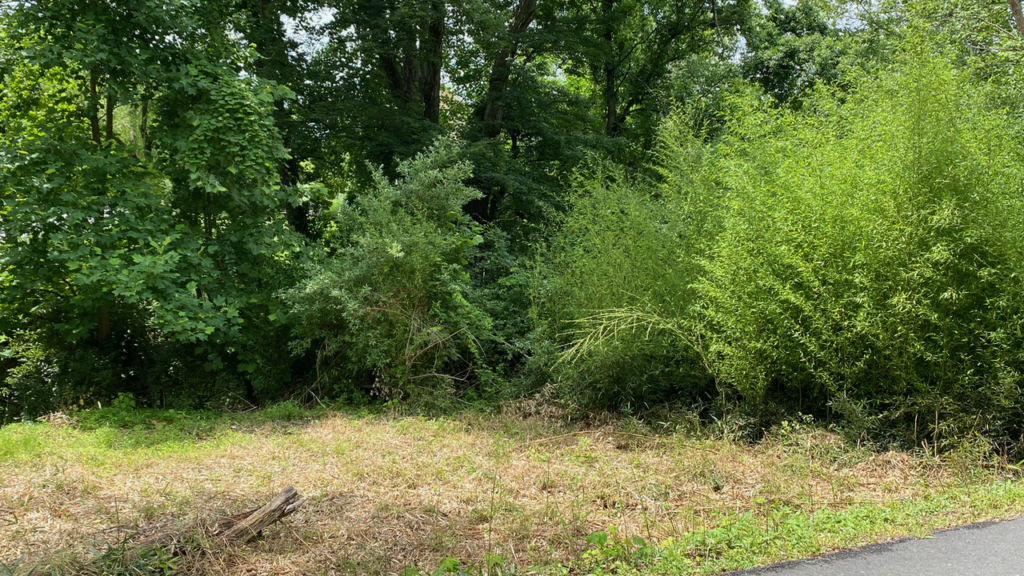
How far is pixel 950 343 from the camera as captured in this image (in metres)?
4.06

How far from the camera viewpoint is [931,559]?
268 cm

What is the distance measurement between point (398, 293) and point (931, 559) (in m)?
5.08

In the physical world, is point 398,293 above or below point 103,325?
above

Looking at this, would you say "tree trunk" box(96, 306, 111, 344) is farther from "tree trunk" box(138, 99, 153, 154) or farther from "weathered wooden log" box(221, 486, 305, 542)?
"weathered wooden log" box(221, 486, 305, 542)

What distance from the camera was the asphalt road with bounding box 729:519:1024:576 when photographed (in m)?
2.55

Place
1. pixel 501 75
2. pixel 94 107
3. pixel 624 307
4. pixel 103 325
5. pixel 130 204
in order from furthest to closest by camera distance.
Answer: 1. pixel 501 75
2. pixel 103 325
3. pixel 94 107
4. pixel 130 204
5. pixel 624 307

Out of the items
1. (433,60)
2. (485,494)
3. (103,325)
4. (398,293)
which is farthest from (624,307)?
(433,60)

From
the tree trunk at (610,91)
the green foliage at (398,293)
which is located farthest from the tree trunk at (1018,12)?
the green foliage at (398,293)

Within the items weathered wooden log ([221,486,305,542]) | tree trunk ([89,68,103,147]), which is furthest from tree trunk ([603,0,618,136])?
weathered wooden log ([221,486,305,542])

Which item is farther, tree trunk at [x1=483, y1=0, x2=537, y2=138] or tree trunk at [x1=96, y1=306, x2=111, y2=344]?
tree trunk at [x1=483, y1=0, x2=537, y2=138]

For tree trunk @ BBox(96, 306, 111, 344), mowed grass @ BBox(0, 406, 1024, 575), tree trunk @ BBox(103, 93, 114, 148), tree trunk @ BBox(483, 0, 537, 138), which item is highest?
tree trunk @ BBox(483, 0, 537, 138)

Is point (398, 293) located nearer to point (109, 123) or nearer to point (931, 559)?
point (109, 123)

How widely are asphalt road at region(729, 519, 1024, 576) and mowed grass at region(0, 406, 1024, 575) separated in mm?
82

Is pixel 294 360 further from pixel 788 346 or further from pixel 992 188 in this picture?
pixel 992 188
